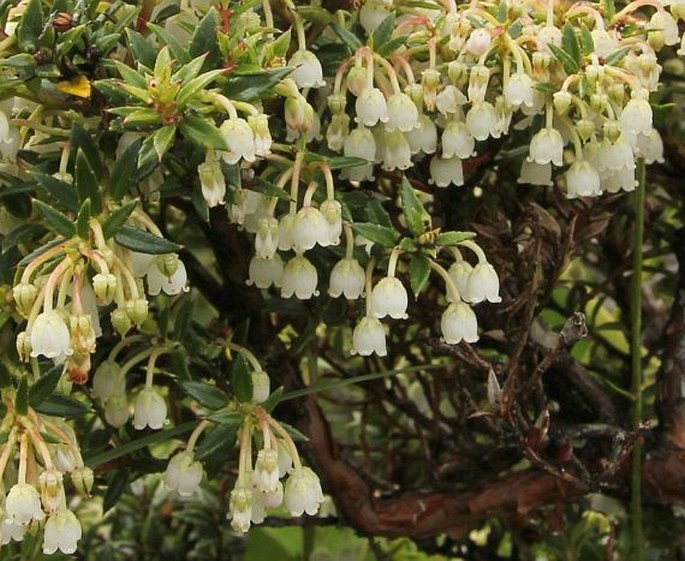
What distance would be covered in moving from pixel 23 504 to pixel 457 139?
0.52m

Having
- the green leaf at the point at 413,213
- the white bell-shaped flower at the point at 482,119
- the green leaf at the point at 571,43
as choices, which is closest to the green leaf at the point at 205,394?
the green leaf at the point at 413,213

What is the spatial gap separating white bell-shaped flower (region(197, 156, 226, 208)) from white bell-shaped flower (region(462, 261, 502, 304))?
0.27 m

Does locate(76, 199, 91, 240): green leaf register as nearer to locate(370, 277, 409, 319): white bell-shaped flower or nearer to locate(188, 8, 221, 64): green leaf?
locate(188, 8, 221, 64): green leaf

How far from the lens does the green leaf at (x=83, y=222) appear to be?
0.90m

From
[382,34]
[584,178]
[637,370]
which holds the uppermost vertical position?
[382,34]

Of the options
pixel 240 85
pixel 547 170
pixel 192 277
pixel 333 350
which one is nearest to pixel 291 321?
pixel 192 277

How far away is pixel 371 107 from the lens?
3.41 ft

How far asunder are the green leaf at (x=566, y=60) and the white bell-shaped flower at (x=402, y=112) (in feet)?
0.46

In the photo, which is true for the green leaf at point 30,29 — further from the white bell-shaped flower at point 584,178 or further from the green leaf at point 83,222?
the white bell-shaped flower at point 584,178

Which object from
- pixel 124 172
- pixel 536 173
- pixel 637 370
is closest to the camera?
pixel 124 172

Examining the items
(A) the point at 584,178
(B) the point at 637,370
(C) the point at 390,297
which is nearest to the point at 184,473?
(C) the point at 390,297

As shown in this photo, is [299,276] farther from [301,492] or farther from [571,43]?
[571,43]

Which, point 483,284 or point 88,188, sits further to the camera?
point 483,284

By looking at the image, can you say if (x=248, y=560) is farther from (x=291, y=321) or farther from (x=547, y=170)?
(x=547, y=170)
